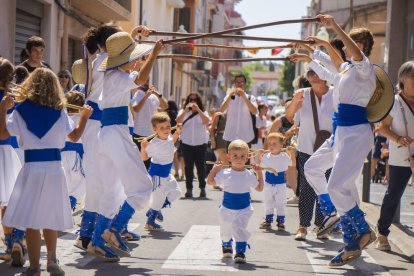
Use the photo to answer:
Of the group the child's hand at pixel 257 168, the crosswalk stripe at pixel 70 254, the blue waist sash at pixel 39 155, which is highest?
the blue waist sash at pixel 39 155

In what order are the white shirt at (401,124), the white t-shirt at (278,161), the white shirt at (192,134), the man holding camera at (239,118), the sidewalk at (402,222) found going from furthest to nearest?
the white shirt at (192,134) < the man holding camera at (239,118) < the white t-shirt at (278,161) < the sidewalk at (402,222) < the white shirt at (401,124)

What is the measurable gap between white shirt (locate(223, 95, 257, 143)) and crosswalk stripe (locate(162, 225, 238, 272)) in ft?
14.5

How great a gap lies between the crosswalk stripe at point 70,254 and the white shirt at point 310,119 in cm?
293

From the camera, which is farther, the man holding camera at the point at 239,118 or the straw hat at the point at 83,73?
the man holding camera at the point at 239,118

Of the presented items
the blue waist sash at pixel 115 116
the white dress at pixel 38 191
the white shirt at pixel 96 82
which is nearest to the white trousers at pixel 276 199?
the white shirt at pixel 96 82

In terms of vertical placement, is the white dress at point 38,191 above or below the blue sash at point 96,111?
below

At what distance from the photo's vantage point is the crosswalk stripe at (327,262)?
7622 millimetres

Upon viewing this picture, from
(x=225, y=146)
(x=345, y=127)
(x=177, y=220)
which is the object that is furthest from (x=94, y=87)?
(x=225, y=146)

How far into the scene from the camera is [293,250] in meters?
8.86

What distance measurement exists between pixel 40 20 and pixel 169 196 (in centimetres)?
912

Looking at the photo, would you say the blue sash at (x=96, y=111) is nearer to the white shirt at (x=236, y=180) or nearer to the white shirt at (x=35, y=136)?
the white shirt at (x=236, y=180)

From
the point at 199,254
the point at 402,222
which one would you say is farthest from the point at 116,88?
the point at 402,222

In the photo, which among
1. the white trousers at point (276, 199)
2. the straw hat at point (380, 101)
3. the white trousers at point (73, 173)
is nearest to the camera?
the straw hat at point (380, 101)

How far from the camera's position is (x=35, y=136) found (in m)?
6.58
